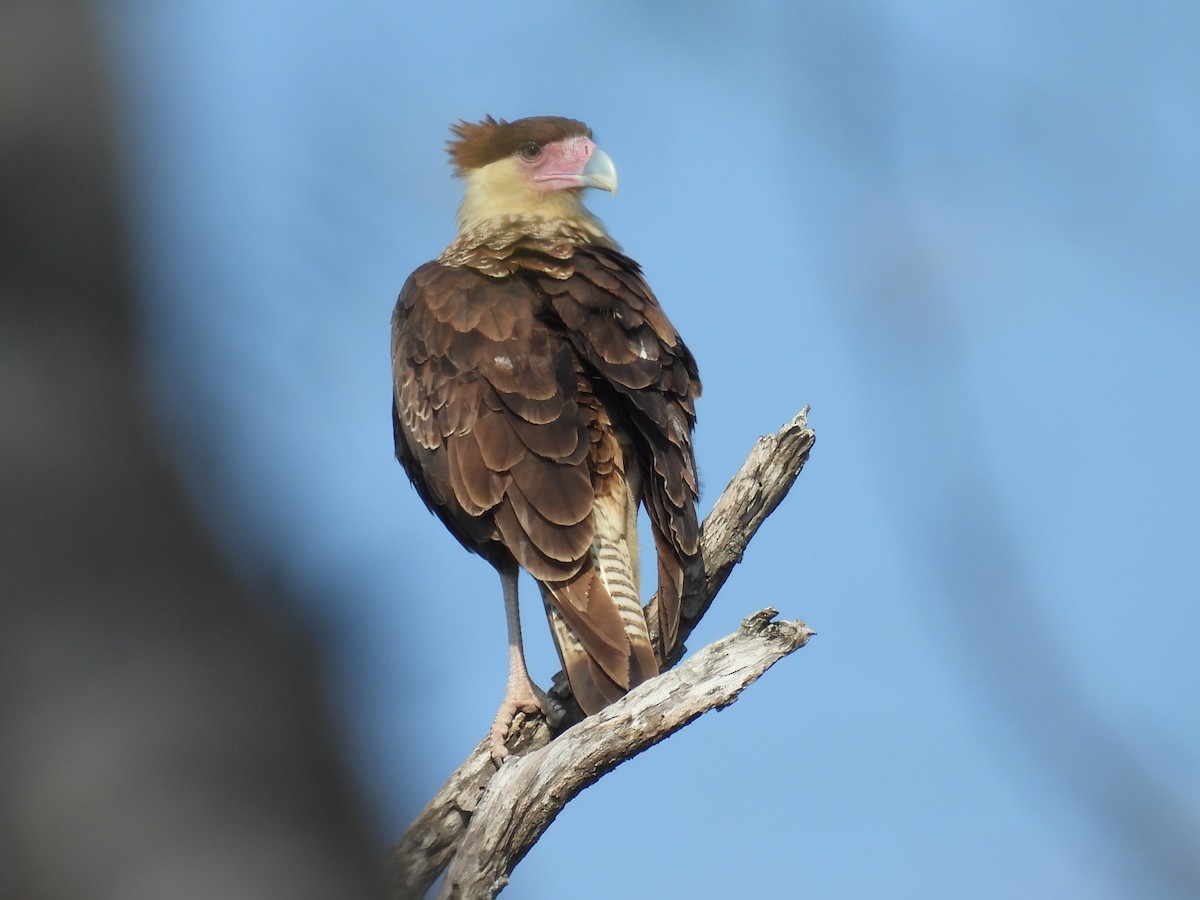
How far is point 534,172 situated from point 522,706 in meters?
2.86

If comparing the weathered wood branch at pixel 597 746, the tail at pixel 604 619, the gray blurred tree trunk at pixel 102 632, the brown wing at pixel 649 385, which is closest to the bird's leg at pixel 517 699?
the tail at pixel 604 619

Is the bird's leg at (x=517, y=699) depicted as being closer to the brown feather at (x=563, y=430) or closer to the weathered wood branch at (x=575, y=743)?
the weathered wood branch at (x=575, y=743)

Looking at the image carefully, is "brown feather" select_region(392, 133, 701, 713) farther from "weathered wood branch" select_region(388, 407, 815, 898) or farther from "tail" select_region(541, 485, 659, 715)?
"weathered wood branch" select_region(388, 407, 815, 898)

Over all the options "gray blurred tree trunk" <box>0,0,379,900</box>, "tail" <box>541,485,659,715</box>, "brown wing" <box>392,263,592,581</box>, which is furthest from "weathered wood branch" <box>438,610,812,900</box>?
"gray blurred tree trunk" <box>0,0,379,900</box>

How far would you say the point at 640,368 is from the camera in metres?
5.14

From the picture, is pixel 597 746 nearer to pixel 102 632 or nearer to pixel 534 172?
pixel 102 632

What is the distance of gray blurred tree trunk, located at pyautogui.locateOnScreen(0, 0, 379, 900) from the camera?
1398 mm

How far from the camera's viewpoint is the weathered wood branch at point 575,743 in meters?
3.76

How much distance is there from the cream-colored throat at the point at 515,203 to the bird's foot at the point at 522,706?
2.42m

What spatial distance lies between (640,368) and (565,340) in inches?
12.2

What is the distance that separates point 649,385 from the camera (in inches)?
201

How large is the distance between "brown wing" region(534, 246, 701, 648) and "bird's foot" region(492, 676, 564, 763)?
460 mm

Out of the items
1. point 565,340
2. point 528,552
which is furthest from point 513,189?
point 528,552

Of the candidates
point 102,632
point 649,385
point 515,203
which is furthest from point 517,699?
point 102,632
